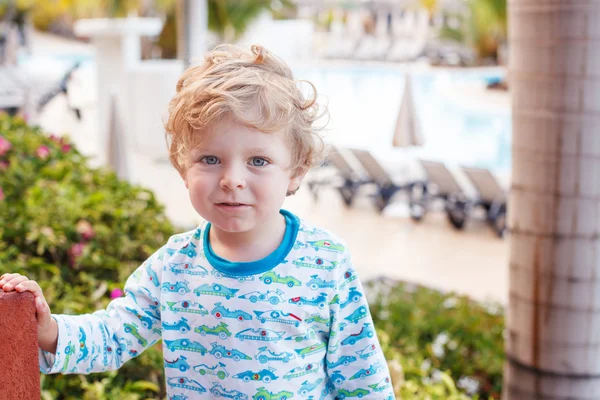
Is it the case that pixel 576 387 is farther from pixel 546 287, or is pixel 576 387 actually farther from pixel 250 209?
pixel 250 209

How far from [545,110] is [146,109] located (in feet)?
39.9

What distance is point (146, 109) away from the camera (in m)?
14.2

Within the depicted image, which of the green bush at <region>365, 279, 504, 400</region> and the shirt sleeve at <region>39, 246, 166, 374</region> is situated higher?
the shirt sleeve at <region>39, 246, 166, 374</region>

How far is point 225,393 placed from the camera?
1452 millimetres

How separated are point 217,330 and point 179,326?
0.08 meters

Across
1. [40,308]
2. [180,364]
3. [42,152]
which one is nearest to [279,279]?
[180,364]

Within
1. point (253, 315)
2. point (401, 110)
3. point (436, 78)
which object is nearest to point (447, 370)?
point (253, 315)

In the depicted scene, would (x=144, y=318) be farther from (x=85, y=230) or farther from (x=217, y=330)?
(x=85, y=230)

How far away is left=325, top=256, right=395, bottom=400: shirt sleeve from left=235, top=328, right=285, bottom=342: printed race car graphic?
0.11m

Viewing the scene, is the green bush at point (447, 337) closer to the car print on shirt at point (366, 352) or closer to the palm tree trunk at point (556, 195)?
the palm tree trunk at point (556, 195)

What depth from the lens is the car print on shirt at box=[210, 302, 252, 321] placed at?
1.43m

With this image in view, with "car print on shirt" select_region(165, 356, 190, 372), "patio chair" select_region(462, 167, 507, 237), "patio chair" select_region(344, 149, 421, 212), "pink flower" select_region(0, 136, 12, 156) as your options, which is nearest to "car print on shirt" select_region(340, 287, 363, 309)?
"car print on shirt" select_region(165, 356, 190, 372)

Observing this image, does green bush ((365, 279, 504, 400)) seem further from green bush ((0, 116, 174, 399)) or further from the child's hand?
the child's hand

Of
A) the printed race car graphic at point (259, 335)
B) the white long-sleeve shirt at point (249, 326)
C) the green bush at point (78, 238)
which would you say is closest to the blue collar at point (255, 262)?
the white long-sleeve shirt at point (249, 326)
